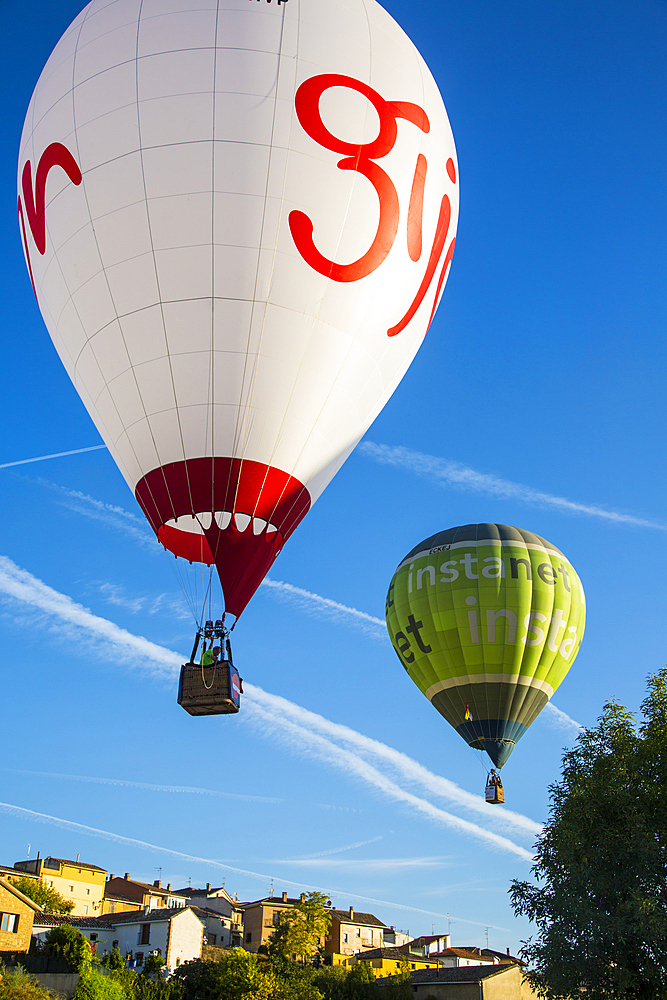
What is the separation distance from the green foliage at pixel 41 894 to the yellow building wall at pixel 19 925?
49.0 feet

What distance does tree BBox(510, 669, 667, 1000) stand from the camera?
1373 cm

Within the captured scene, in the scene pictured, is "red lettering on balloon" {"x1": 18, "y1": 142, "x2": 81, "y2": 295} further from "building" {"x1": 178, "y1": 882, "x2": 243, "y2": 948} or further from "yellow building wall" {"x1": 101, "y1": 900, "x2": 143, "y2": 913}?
"yellow building wall" {"x1": 101, "y1": 900, "x2": 143, "y2": 913}

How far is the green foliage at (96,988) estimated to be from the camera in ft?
94.6

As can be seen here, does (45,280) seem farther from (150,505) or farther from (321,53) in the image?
(321,53)

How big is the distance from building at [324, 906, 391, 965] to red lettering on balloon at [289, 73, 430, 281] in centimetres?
5116

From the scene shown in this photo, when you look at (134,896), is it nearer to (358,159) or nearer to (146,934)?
(146,934)

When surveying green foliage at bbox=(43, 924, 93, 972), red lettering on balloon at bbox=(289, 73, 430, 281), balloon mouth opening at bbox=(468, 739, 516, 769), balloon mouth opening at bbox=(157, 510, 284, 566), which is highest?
red lettering on balloon at bbox=(289, 73, 430, 281)

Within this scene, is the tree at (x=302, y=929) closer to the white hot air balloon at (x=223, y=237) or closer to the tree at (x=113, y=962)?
the tree at (x=113, y=962)

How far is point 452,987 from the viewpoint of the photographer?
1623 inches

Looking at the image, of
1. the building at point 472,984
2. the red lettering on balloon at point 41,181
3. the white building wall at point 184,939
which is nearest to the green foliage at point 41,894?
the white building wall at point 184,939

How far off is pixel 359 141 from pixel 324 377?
414cm

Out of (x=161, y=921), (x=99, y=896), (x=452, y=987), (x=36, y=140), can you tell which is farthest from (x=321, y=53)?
(x=99, y=896)

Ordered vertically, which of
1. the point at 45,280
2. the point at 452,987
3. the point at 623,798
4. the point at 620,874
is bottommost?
the point at 452,987

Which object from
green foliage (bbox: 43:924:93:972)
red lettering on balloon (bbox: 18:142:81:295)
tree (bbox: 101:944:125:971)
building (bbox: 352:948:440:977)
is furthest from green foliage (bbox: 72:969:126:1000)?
red lettering on balloon (bbox: 18:142:81:295)
